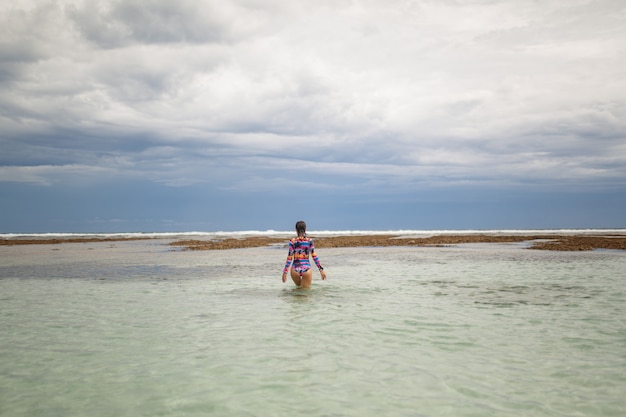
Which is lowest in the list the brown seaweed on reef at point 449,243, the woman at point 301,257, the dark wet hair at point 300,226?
the brown seaweed on reef at point 449,243

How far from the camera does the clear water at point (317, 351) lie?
6.59 metres

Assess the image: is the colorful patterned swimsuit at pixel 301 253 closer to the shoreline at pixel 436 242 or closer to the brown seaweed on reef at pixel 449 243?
the shoreline at pixel 436 242

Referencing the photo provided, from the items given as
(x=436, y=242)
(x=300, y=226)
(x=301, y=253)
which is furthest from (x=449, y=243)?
(x=300, y=226)

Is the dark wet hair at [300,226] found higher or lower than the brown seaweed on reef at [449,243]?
higher

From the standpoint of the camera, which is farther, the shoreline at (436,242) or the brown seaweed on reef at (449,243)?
the shoreline at (436,242)

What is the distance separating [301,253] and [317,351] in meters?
7.96

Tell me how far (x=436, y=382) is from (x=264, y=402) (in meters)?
2.74

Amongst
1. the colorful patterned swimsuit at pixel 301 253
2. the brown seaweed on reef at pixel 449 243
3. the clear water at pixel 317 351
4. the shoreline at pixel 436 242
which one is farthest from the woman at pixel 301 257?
the brown seaweed on reef at pixel 449 243

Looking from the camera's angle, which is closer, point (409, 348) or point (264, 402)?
point (264, 402)

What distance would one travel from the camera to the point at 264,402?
6641 mm

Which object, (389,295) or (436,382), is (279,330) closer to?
(436,382)

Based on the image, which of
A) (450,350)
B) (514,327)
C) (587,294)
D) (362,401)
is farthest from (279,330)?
(587,294)

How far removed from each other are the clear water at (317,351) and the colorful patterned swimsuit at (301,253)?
106 cm

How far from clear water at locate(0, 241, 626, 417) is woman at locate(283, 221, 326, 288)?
653 millimetres
